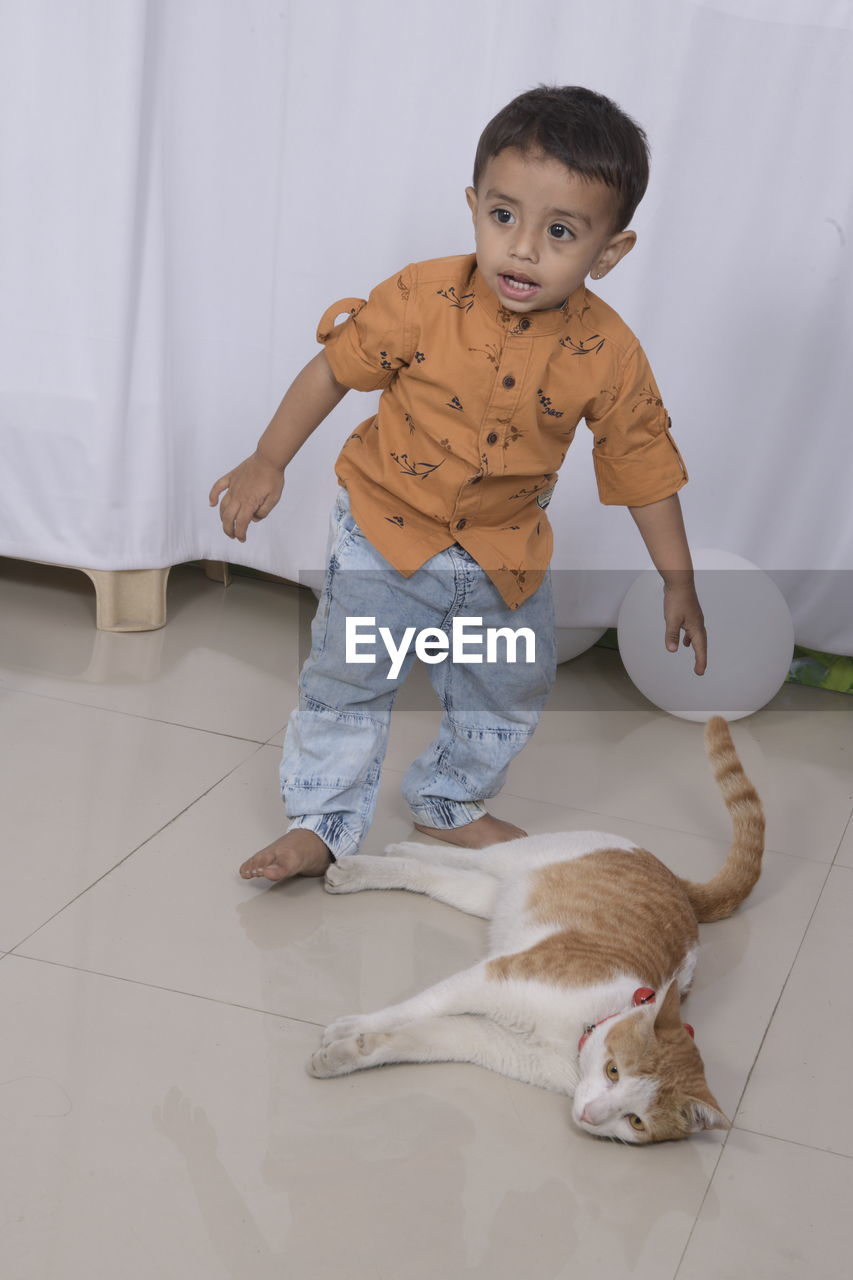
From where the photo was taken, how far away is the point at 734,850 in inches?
52.2

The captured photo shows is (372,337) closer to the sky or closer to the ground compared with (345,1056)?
closer to the sky

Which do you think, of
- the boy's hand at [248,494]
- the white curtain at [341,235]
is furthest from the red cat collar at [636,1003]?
the white curtain at [341,235]

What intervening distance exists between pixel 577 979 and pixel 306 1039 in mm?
241

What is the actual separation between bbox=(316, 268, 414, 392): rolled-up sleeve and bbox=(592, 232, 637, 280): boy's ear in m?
0.18

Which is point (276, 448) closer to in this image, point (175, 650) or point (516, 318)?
point (516, 318)

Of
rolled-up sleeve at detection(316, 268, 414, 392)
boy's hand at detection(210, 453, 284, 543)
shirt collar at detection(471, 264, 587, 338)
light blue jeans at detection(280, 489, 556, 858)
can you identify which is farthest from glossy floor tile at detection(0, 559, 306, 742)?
shirt collar at detection(471, 264, 587, 338)

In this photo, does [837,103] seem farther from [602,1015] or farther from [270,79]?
[602,1015]

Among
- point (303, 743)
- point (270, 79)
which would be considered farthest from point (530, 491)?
point (270, 79)

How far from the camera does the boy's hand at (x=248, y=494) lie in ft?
4.15

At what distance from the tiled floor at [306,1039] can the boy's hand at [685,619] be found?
0.91 feet

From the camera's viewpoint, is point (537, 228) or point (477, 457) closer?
point (537, 228)

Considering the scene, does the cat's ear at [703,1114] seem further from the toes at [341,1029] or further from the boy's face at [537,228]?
the boy's face at [537,228]

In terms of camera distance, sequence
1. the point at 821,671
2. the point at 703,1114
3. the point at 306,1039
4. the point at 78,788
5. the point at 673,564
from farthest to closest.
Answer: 1. the point at 821,671
2. the point at 78,788
3. the point at 673,564
4. the point at 306,1039
5. the point at 703,1114

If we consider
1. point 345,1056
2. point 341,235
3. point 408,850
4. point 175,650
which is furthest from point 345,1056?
point 341,235
